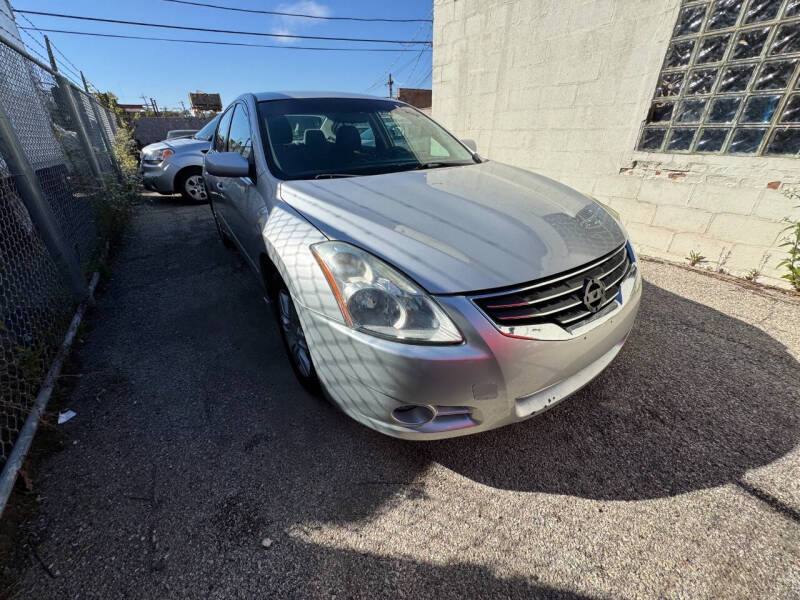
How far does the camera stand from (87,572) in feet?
3.94

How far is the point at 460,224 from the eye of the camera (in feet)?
4.97

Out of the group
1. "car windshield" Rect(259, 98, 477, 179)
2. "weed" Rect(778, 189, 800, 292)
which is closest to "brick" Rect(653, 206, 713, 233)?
"weed" Rect(778, 189, 800, 292)

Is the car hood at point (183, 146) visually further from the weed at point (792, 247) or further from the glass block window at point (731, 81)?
the weed at point (792, 247)

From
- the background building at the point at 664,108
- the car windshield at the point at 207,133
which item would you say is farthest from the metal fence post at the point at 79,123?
the background building at the point at 664,108

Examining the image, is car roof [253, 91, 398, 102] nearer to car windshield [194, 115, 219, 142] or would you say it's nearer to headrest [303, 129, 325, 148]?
headrest [303, 129, 325, 148]

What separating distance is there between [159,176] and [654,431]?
7695mm

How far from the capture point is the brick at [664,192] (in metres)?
3.37

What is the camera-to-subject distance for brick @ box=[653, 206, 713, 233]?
130 inches

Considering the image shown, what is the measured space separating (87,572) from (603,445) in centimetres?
211

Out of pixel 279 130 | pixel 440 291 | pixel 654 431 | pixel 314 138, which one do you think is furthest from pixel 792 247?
pixel 279 130

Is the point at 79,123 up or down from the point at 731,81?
down

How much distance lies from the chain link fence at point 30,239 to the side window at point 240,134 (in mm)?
1313

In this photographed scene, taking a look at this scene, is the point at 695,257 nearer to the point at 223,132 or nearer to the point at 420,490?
the point at 420,490

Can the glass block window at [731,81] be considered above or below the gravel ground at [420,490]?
above
